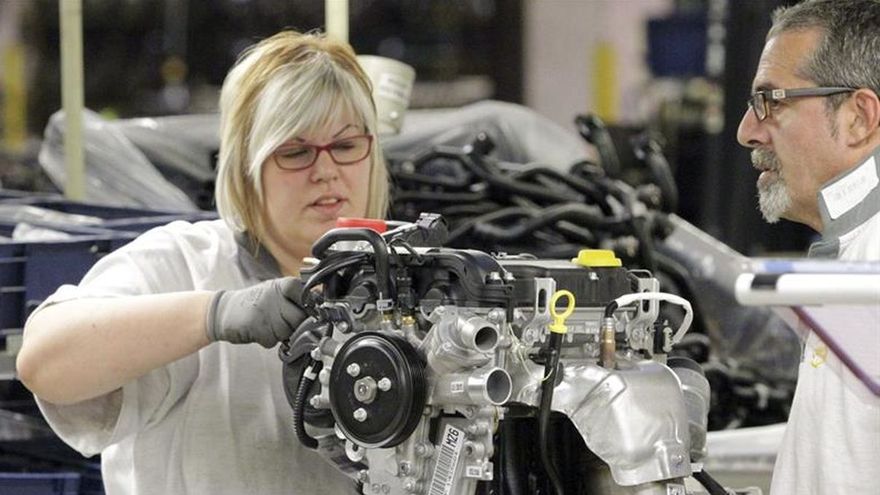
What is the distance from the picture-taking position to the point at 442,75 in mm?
13828

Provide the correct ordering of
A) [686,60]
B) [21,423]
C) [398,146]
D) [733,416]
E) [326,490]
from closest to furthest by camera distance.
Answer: [326,490] → [21,423] → [733,416] → [398,146] → [686,60]

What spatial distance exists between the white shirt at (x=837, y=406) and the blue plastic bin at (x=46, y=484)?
173cm

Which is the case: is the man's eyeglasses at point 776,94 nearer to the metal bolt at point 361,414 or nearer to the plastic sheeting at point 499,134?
the metal bolt at point 361,414

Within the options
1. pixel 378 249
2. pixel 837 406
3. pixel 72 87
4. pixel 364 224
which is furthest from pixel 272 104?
pixel 72 87

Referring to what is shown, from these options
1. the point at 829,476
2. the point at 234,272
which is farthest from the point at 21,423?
the point at 829,476

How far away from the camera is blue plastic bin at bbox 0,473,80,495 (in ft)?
11.9

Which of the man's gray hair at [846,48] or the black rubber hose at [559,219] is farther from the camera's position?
the black rubber hose at [559,219]

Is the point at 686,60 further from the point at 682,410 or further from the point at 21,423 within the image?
the point at 682,410

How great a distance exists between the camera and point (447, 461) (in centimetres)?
237

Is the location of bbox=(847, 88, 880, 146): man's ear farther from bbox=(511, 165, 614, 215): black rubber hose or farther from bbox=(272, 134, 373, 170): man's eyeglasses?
bbox=(511, 165, 614, 215): black rubber hose

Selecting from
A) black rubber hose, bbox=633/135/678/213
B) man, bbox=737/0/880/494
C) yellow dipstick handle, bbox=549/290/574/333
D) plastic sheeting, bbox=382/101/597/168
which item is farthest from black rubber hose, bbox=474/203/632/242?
yellow dipstick handle, bbox=549/290/574/333

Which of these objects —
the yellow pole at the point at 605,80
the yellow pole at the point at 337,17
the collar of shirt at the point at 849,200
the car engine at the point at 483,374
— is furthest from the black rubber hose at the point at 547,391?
the yellow pole at the point at 605,80

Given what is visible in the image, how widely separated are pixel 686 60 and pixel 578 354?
9672 mm

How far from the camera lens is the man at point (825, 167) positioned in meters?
2.44
